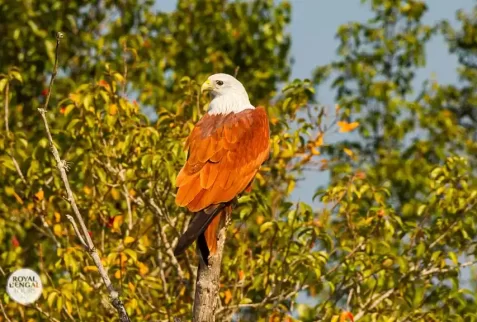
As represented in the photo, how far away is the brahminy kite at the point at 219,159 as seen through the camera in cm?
525

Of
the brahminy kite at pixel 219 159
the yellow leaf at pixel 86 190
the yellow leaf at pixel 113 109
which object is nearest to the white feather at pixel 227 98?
the brahminy kite at pixel 219 159

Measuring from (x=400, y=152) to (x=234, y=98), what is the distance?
5960 millimetres

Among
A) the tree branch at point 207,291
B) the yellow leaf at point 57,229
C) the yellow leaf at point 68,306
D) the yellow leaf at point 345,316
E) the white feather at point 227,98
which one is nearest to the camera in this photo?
the tree branch at point 207,291

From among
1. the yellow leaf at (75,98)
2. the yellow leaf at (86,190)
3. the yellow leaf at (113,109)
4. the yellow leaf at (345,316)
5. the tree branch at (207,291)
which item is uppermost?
the yellow leaf at (75,98)

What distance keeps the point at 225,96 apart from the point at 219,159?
82 cm

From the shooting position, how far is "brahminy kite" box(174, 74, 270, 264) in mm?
5246

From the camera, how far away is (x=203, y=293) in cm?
505

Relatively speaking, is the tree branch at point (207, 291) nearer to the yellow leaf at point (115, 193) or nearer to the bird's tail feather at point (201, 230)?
the bird's tail feather at point (201, 230)

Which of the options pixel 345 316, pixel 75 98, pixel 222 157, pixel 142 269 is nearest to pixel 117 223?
pixel 142 269

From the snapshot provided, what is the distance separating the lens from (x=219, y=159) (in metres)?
5.80

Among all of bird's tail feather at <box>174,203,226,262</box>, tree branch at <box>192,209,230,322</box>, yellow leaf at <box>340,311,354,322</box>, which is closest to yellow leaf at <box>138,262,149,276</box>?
yellow leaf at <box>340,311,354,322</box>

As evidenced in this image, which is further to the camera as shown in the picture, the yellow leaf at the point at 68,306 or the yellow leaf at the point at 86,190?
the yellow leaf at the point at 86,190

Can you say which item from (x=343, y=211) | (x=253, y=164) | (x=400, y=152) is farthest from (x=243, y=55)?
(x=253, y=164)

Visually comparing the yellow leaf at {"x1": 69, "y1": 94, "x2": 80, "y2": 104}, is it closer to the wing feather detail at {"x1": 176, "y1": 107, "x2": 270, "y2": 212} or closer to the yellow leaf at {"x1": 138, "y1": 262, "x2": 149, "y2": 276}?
the yellow leaf at {"x1": 138, "y1": 262, "x2": 149, "y2": 276}
